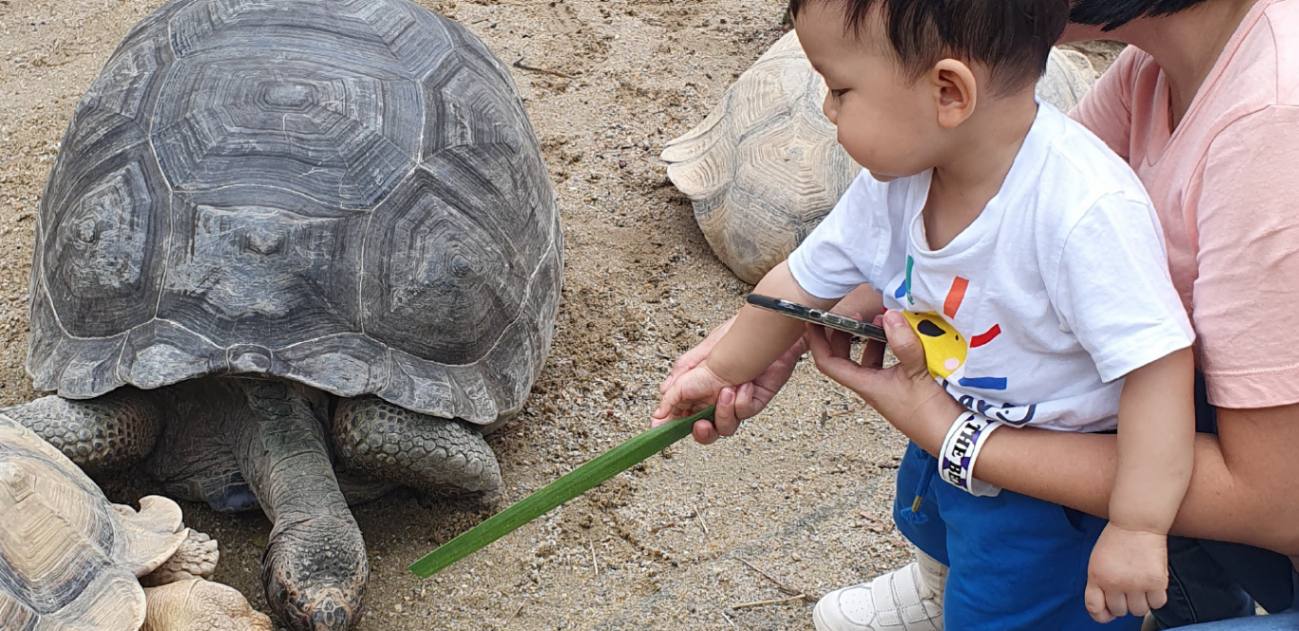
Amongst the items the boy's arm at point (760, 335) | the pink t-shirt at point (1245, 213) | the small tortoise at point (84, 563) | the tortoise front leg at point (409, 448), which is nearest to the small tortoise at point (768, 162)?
the tortoise front leg at point (409, 448)

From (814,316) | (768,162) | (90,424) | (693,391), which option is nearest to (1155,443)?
(814,316)

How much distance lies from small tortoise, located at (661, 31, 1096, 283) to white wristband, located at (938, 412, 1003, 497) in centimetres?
185

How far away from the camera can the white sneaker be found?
2.28m

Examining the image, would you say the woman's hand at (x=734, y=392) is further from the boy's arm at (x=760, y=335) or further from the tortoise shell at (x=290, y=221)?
the tortoise shell at (x=290, y=221)

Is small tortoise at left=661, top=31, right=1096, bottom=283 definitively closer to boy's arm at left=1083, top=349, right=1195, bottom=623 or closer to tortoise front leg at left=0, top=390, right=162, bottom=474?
tortoise front leg at left=0, top=390, right=162, bottom=474

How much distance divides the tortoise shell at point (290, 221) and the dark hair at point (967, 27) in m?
1.44

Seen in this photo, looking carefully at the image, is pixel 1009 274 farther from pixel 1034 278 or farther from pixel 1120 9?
pixel 1120 9

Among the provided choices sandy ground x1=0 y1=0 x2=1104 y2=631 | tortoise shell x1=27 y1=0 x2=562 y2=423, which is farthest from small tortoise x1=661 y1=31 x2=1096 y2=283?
tortoise shell x1=27 y1=0 x2=562 y2=423

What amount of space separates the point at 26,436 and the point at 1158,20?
1.96 meters

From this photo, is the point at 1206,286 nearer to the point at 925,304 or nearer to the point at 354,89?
the point at 925,304

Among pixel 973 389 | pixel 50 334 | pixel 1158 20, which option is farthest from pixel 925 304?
pixel 50 334

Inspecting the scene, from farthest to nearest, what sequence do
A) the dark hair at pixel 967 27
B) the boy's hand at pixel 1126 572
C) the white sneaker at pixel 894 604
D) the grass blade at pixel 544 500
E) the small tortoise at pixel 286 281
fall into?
the small tortoise at pixel 286 281 → the white sneaker at pixel 894 604 → the grass blade at pixel 544 500 → the boy's hand at pixel 1126 572 → the dark hair at pixel 967 27

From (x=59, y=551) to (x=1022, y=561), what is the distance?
60.1 inches

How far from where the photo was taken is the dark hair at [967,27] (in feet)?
4.55
